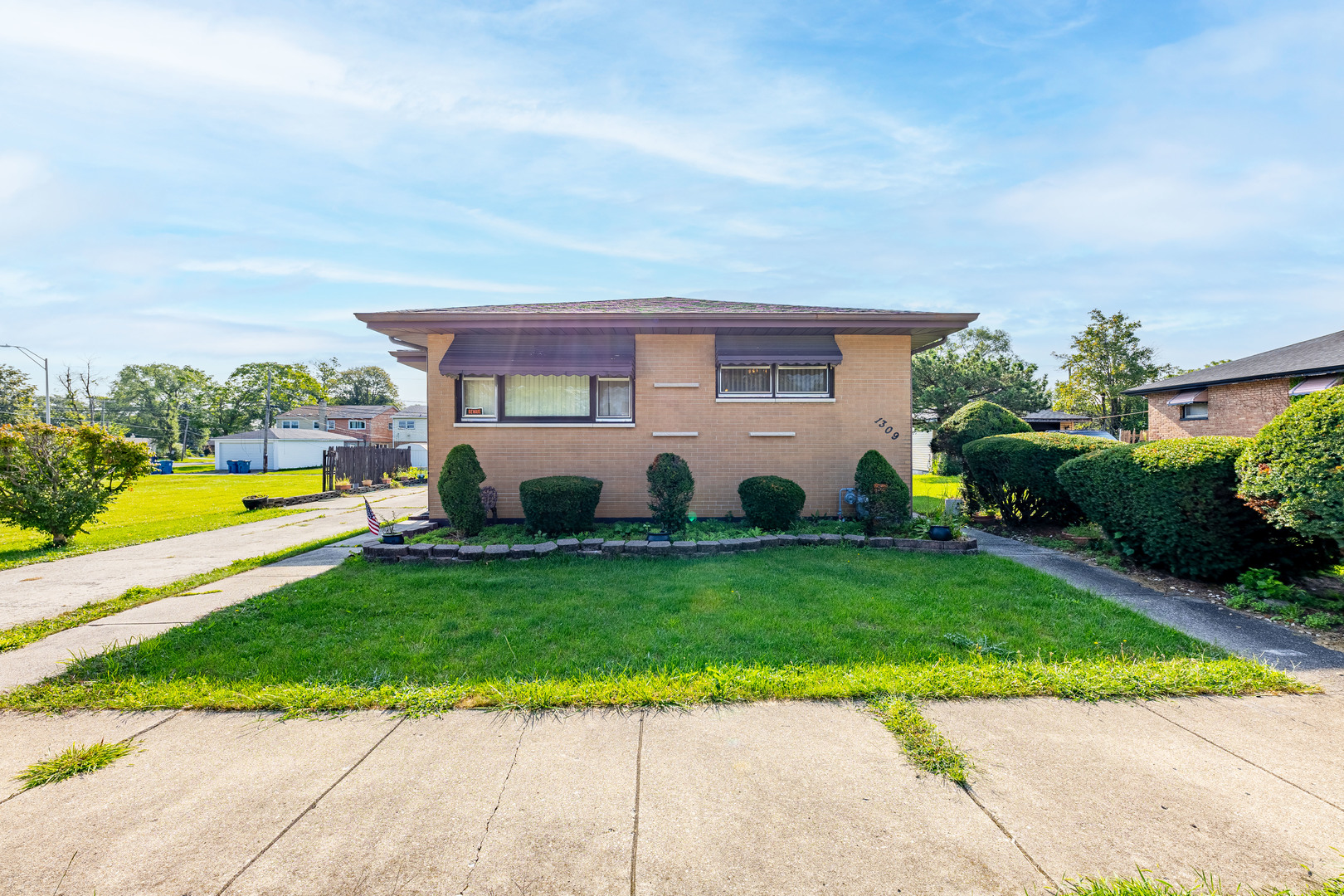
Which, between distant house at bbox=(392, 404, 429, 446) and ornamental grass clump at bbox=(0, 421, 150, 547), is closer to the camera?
ornamental grass clump at bbox=(0, 421, 150, 547)

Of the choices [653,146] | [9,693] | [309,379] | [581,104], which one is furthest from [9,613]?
[309,379]

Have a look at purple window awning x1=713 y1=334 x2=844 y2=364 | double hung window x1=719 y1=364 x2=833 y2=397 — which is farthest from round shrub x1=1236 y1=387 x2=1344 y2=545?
double hung window x1=719 y1=364 x2=833 y2=397

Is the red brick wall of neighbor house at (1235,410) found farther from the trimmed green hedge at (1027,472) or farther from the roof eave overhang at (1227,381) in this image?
the trimmed green hedge at (1027,472)

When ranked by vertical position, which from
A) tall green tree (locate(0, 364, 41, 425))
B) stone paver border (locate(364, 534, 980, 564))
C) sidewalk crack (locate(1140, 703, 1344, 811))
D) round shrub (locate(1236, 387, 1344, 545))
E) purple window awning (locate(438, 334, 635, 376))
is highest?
tall green tree (locate(0, 364, 41, 425))

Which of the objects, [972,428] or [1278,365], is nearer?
[972,428]

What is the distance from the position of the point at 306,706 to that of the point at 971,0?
1076 centimetres

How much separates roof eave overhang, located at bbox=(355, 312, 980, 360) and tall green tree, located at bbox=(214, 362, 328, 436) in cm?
5130

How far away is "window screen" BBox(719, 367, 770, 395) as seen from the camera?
8.88m

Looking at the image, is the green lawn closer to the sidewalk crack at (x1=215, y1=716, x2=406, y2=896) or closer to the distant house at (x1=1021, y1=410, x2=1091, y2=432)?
the sidewalk crack at (x1=215, y1=716, x2=406, y2=896)

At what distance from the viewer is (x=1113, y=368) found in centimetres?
3169

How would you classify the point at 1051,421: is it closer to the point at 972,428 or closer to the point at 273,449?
the point at 972,428

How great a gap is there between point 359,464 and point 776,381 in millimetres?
16830

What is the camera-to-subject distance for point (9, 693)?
346cm

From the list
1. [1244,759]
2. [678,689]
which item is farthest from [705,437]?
[1244,759]
